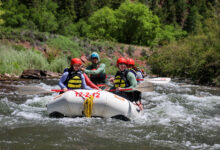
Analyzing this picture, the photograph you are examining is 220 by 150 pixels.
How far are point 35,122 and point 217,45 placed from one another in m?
11.6

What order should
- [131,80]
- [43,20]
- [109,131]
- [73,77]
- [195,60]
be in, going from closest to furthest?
[109,131]
[73,77]
[131,80]
[195,60]
[43,20]

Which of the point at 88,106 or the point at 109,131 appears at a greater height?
the point at 88,106

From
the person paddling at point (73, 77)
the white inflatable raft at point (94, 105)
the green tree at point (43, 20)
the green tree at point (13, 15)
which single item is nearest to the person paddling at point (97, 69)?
the person paddling at point (73, 77)

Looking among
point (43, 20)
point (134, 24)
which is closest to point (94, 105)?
point (134, 24)

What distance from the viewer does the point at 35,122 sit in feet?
16.1

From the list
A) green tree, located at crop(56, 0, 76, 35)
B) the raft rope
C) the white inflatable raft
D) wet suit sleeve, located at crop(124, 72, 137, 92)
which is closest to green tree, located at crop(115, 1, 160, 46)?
green tree, located at crop(56, 0, 76, 35)

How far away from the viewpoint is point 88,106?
5.03 m

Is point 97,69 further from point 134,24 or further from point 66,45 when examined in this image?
A: point 134,24

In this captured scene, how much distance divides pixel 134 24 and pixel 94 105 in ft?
112

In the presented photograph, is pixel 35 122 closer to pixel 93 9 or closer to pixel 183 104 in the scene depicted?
pixel 183 104

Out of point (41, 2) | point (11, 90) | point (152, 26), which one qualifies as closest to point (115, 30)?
point (152, 26)

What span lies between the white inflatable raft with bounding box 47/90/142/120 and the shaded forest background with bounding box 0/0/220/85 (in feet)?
27.1

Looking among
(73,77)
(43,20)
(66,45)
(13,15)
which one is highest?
(13,15)

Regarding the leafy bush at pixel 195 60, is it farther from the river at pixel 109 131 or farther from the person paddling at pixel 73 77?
the person paddling at pixel 73 77
